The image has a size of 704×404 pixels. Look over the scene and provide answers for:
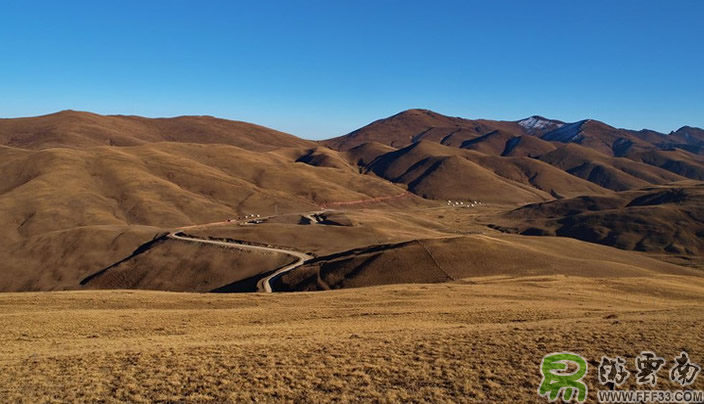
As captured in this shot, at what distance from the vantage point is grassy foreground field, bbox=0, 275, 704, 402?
1939 centimetres

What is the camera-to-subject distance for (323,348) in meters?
25.2

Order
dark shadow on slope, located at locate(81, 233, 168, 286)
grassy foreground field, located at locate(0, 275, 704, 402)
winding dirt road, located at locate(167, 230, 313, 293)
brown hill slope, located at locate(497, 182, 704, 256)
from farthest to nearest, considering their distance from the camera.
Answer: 1. brown hill slope, located at locate(497, 182, 704, 256)
2. dark shadow on slope, located at locate(81, 233, 168, 286)
3. winding dirt road, located at locate(167, 230, 313, 293)
4. grassy foreground field, located at locate(0, 275, 704, 402)

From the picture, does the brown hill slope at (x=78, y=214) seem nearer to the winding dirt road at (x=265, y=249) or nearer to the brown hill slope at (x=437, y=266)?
the winding dirt road at (x=265, y=249)

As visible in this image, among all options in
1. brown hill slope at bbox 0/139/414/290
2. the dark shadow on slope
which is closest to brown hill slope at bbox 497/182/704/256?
brown hill slope at bbox 0/139/414/290

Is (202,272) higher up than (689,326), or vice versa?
(689,326)

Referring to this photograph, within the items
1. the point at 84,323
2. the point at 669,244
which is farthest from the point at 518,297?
the point at 669,244

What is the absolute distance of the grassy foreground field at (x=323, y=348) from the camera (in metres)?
19.4

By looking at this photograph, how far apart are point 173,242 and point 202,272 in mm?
19820

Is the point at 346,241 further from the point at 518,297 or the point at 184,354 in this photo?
the point at 184,354

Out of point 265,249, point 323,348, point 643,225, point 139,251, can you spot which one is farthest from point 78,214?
point 643,225

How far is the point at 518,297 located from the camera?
47031 mm

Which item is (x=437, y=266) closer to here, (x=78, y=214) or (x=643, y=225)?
(x=643, y=225)

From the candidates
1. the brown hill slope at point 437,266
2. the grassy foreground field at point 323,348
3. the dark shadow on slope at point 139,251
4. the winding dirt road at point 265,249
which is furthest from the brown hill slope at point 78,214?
the grassy foreground field at point 323,348

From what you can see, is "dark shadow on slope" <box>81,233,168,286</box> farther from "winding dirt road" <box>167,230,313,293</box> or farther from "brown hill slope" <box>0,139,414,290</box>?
"winding dirt road" <box>167,230,313,293</box>
